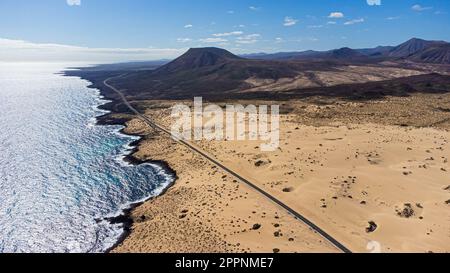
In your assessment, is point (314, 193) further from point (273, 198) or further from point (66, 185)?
point (66, 185)

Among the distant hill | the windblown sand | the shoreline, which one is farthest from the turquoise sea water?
the distant hill

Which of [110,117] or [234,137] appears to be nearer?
[234,137]

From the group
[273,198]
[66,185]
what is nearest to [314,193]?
[273,198]

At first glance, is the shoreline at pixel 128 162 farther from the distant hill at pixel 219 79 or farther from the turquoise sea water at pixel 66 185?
the distant hill at pixel 219 79

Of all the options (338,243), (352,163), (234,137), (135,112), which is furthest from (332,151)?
(135,112)
